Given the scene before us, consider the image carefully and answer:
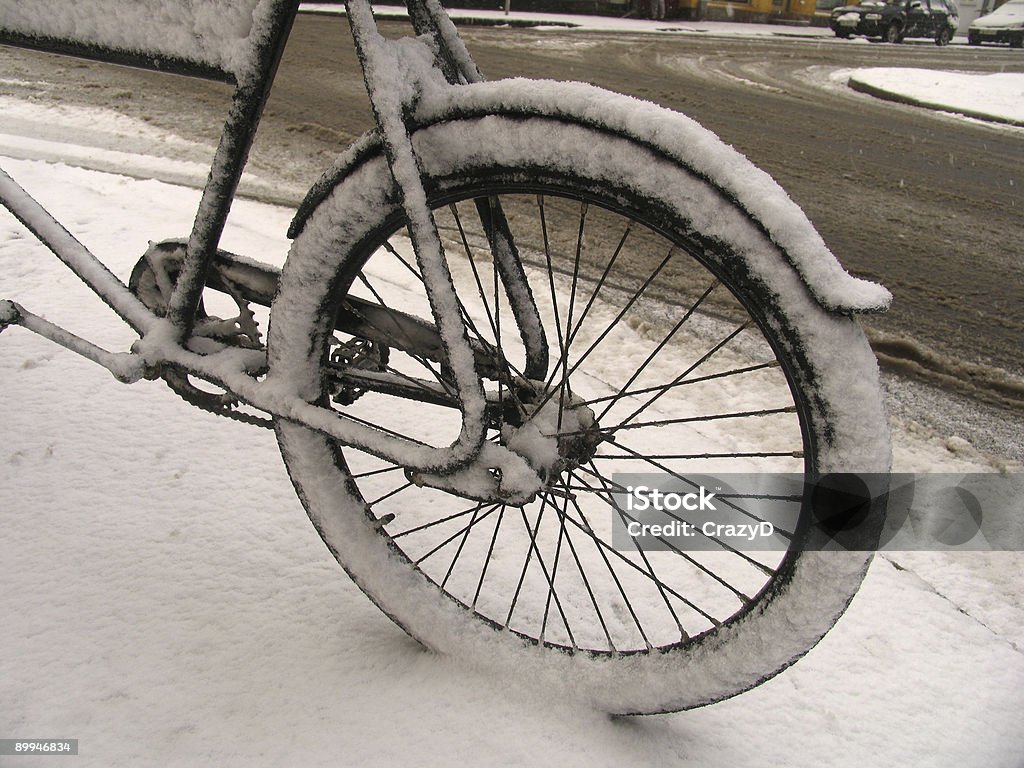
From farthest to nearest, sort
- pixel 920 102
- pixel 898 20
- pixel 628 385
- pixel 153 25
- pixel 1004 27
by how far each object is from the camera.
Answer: pixel 1004 27, pixel 898 20, pixel 920 102, pixel 153 25, pixel 628 385

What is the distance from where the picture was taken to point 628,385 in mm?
1485

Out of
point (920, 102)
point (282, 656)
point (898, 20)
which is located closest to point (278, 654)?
point (282, 656)

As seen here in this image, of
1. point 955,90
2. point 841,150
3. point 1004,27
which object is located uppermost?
point 1004,27

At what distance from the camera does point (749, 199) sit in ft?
3.98

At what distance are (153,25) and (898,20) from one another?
25313 millimetres

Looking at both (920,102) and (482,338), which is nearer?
(482,338)

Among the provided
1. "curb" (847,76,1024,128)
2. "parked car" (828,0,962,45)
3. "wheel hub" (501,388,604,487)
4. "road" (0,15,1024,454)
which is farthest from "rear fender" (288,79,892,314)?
"parked car" (828,0,962,45)

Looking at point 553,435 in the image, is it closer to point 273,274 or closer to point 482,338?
point 482,338

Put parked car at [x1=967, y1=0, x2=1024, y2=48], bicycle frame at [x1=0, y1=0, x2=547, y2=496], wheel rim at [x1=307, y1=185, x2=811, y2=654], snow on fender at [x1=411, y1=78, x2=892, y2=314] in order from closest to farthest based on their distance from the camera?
snow on fender at [x1=411, y1=78, x2=892, y2=314], bicycle frame at [x1=0, y1=0, x2=547, y2=496], wheel rim at [x1=307, y1=185, x2=811, y2=654], parked car at [x1=967, y1=0, x2=1024, y2=48]

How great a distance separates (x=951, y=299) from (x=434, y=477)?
11.5 feet

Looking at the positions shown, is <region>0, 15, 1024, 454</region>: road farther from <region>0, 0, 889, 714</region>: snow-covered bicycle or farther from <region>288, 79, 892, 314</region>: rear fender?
<region>288, 79, 892, 314</region>: rear fender

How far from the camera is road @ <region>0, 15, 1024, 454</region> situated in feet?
12.1

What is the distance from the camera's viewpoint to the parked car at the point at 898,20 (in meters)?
21.8

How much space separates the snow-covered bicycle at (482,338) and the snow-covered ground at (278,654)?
5.8 inches
